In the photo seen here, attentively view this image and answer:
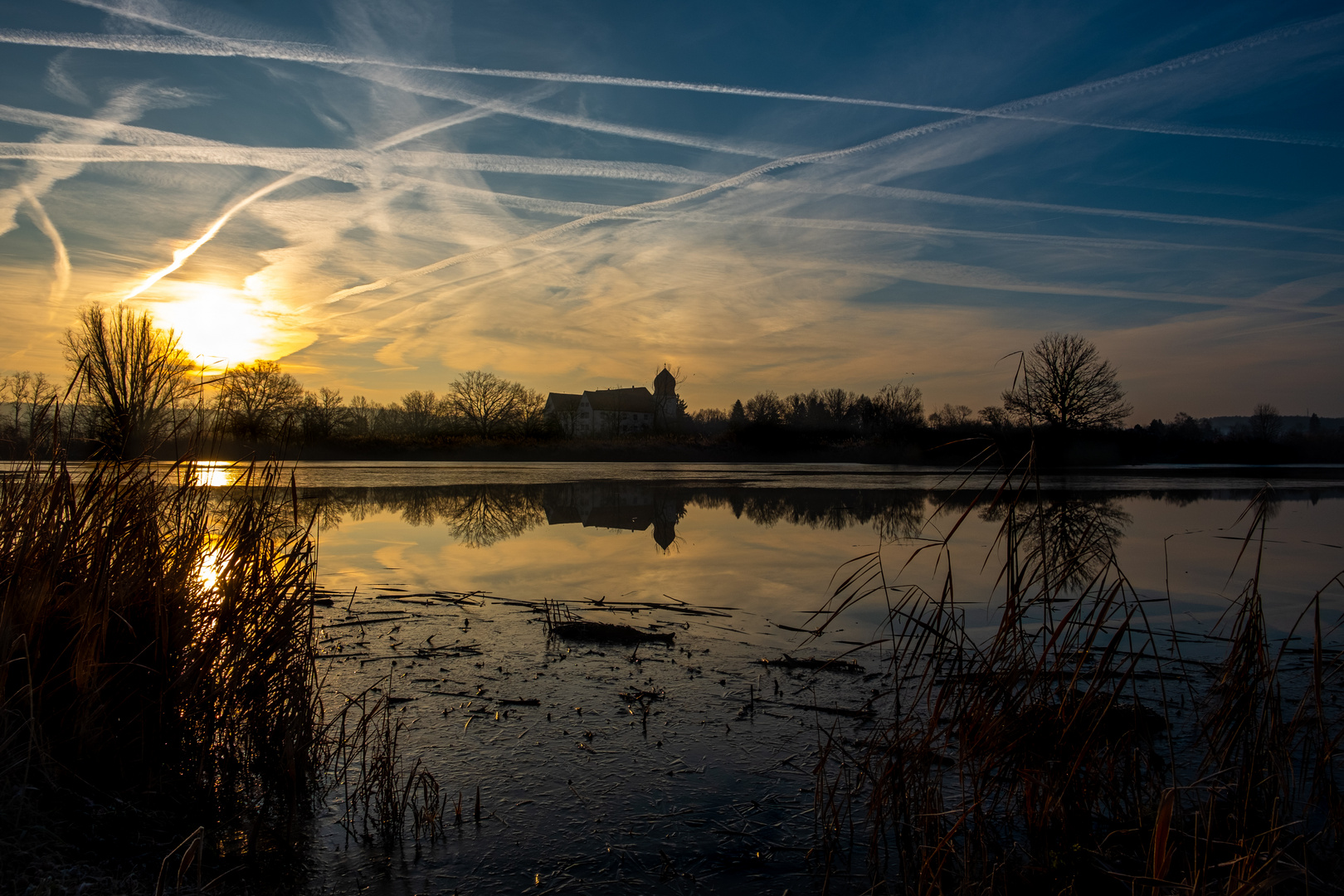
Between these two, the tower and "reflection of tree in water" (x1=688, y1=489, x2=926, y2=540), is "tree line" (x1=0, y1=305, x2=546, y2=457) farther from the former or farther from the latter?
the tower

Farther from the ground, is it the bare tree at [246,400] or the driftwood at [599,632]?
the bare tree at [246,400]

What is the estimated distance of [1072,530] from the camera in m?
14.6

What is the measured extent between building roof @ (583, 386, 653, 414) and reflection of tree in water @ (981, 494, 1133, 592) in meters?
91.4

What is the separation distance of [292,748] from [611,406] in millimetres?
110502

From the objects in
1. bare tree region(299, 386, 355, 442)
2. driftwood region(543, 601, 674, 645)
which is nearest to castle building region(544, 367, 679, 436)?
bare tree region(299, 386, 355, 442)

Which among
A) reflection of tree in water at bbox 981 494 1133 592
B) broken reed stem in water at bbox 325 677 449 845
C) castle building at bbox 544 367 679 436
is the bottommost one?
broken reed stem in water at bbox 325 677 449 845

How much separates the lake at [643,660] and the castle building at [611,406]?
89.6 meters

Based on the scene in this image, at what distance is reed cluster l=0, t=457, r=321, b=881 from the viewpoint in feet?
11.6

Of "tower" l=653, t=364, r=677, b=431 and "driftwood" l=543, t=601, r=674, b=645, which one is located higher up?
"tower" l=653, t=364, r=677, b=431

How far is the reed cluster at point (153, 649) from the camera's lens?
11.6ft

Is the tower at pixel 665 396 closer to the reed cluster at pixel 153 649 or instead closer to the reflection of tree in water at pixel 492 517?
the reflection of tree in water at pixel 492 517

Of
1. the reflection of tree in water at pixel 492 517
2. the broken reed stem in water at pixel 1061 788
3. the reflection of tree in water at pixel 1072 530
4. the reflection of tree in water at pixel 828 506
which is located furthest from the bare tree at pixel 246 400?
the reflection of tree in water at pixel 828 506

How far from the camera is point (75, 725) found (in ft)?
11.5

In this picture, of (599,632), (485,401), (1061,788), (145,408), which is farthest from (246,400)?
(485,401)
